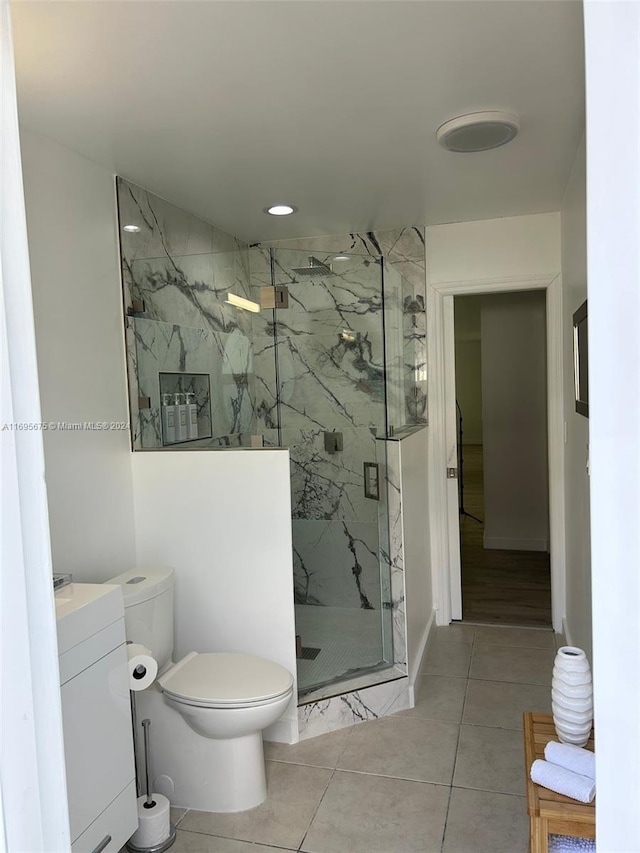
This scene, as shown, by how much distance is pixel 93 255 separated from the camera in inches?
99.7

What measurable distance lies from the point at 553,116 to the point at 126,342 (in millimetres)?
1853

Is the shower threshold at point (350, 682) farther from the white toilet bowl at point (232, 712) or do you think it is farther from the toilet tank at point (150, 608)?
the toilet tank at point (150, 608)

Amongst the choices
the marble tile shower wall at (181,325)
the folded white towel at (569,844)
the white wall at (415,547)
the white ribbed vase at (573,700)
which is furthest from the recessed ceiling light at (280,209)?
the folded white towel at (569,844)

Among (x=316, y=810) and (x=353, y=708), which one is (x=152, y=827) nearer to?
(x=316, y=810)

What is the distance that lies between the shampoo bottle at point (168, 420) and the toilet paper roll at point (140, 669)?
1.01 metres

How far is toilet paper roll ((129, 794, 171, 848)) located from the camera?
209cm

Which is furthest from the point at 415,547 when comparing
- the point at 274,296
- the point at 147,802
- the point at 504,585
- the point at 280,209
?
the point at 280,209

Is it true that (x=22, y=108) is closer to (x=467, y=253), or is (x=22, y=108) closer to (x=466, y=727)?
(x=467, y=253)

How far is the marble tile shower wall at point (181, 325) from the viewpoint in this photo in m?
2.80

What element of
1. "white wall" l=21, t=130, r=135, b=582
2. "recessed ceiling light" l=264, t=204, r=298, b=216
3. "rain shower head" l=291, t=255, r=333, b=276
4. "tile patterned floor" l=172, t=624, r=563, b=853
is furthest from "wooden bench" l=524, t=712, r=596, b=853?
"recessed ceiling light" l=264, t=204, r=298, b=216

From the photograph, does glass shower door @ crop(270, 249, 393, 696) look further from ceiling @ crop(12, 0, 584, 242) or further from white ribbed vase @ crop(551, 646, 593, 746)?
white ribbed vase @ crop(551, 646, 593, 746)

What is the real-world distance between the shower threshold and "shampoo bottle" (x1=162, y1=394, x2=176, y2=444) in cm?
122

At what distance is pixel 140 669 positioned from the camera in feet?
6.95

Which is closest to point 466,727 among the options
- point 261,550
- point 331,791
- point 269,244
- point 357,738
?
point 357,738
